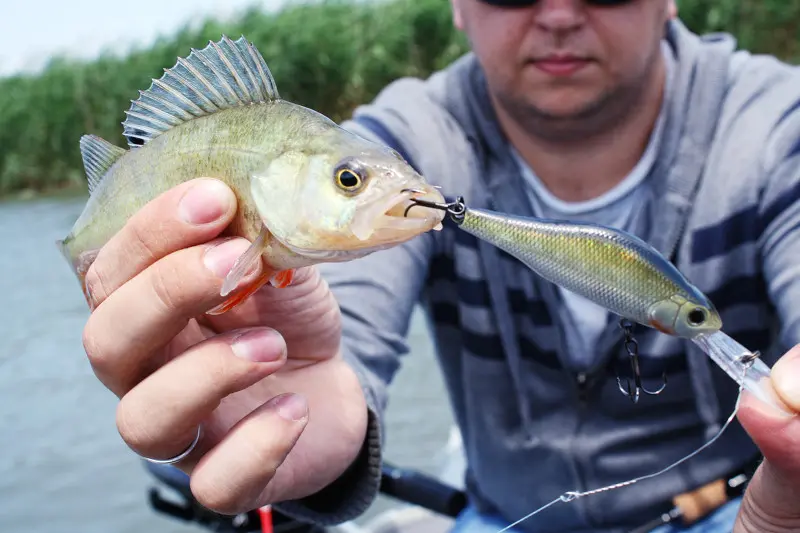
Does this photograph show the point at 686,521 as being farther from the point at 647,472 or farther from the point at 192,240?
the point at 192,240

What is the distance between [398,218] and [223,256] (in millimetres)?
299

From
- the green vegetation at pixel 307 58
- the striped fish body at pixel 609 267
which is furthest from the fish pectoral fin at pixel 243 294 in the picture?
the green vegetation at pixel 307 58

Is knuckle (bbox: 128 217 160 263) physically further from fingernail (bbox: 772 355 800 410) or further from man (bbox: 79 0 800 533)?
fingernail (bbox: 772 355 800 410)

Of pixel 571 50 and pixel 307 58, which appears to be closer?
pixel 571 50

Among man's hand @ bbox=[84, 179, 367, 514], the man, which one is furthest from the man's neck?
man's hand @ bbox=[84, 179, 367, 514]

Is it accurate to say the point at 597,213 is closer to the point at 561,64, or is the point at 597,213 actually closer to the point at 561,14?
the point at 561,64

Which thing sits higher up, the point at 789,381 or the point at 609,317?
the point at 789,381

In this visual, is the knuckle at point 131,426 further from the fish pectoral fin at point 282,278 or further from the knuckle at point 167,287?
the fish pectoral fin at point 282,278

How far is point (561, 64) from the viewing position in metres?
2.30

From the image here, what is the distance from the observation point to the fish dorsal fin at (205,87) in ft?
4.33

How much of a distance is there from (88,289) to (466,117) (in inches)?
60.3

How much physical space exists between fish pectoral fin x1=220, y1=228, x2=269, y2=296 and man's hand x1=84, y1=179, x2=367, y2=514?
0.04 metres

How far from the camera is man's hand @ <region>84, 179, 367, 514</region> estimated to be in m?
1.26

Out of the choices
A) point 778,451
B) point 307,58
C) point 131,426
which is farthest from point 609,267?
point 307,58
